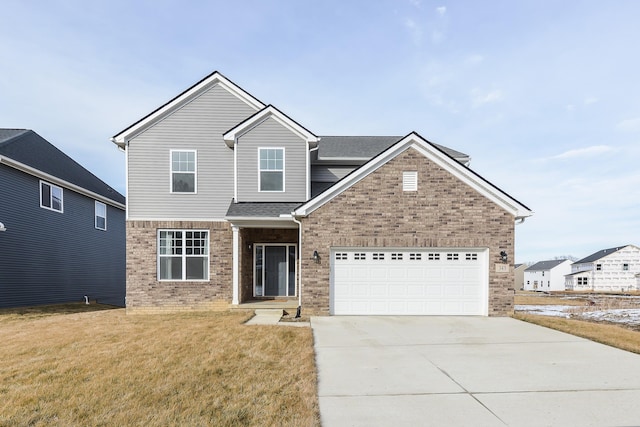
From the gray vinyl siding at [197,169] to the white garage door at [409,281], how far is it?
513 cm

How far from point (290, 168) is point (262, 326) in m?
5.83

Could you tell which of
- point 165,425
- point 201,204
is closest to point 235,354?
point 165,425

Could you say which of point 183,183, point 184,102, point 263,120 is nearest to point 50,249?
point 183,183

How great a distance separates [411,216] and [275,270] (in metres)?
6.10

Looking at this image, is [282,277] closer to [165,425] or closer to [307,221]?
[307,221]

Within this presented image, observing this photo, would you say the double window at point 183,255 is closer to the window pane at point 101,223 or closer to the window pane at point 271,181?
the window pane at point 271,181

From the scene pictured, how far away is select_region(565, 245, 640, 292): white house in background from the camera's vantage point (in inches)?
1954

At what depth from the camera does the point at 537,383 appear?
5250mm

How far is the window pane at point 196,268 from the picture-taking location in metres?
12.3

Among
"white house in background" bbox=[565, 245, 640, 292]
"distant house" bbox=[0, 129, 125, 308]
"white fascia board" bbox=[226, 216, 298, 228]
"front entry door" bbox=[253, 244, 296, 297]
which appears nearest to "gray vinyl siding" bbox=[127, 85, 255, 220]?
"white fascia board" bbox=[226, 216, 298, 228]

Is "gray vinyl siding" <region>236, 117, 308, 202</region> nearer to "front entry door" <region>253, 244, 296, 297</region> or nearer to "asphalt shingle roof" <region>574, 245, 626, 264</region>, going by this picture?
"front entry door" <region>253, 244, 296, 297</region>

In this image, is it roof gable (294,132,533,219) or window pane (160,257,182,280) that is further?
window pane (160,257,182,280)

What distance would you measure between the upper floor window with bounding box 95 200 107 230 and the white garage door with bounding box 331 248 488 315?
16.5 meters

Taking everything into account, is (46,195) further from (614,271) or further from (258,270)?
(614,271)
